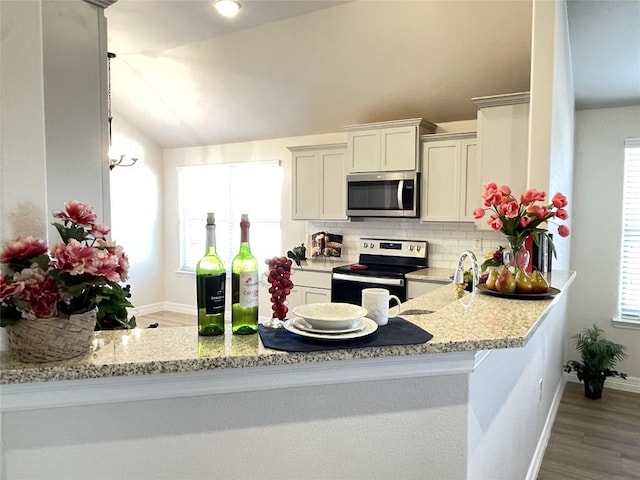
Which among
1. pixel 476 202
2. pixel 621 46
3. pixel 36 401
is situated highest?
pixel 621 46

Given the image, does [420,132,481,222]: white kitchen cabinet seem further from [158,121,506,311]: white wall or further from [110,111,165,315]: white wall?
Result: [110,111,165,315]: white wall

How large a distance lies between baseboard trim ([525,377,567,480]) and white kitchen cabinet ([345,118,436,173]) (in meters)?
2.29

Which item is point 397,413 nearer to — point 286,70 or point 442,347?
point 442,347

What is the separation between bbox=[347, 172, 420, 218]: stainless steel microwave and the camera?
13.9 feet

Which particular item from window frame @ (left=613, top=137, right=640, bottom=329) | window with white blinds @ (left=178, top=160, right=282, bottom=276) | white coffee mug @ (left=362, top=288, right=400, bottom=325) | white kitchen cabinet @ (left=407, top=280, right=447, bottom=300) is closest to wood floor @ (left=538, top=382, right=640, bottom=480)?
window frame @ (left=613, top=137, right=640, bottom=329)

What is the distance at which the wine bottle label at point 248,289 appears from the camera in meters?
1.20

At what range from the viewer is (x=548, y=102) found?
2484 millimetres

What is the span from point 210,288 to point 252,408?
35 cm

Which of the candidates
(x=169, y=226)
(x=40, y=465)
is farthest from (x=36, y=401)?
(x=169, y=226)

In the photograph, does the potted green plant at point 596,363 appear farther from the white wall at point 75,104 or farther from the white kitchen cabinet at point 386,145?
the white wall at point 75,104

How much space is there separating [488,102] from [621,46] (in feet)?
3.07

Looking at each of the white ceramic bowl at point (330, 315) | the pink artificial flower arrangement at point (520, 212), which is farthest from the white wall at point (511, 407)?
the pink artificial flower arrangement at point (520, 212)

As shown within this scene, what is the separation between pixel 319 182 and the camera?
193 inches

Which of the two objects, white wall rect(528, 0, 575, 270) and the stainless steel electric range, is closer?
white wall rect(528, 0, 575, 270)
